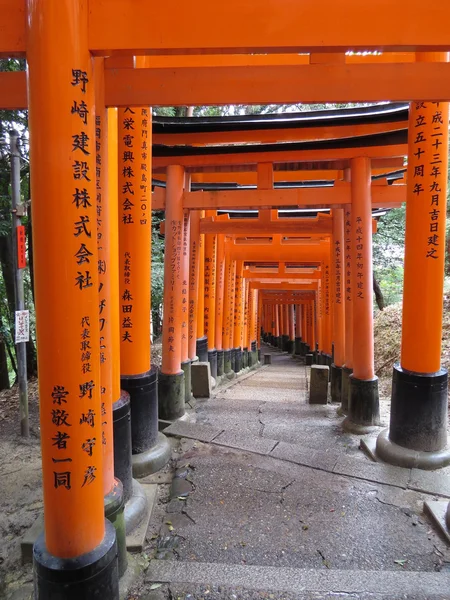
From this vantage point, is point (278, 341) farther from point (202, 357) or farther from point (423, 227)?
point (423, 227)

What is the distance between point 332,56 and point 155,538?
11.2ft

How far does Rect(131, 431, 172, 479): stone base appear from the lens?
388cm

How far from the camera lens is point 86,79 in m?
1.82

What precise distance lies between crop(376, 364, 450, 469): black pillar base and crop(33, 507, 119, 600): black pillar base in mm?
3033

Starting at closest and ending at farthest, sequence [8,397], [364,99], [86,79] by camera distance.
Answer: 1. [86,79]
2. [364,99]
3. [8,397]

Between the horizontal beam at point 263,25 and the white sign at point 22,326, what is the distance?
3452mm

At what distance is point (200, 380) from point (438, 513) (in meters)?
4.67

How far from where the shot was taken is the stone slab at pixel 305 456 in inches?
160

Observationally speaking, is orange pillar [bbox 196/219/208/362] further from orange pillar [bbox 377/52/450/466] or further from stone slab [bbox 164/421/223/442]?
orange pillar [bbox 377/52/450/466]

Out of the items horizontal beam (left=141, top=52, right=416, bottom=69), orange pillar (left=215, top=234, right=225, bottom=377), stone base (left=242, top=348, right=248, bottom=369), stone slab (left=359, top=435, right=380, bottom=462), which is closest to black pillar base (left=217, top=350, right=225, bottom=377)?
orange pillar (left=215, top=234, right=225, bottom=377)

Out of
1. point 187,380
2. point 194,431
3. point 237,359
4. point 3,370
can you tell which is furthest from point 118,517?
point 237,359

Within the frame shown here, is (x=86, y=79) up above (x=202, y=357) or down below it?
above

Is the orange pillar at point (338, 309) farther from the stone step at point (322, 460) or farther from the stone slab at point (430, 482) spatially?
the stone slab at point (430, 482)

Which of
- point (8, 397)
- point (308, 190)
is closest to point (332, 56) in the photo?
point (308, 190)
